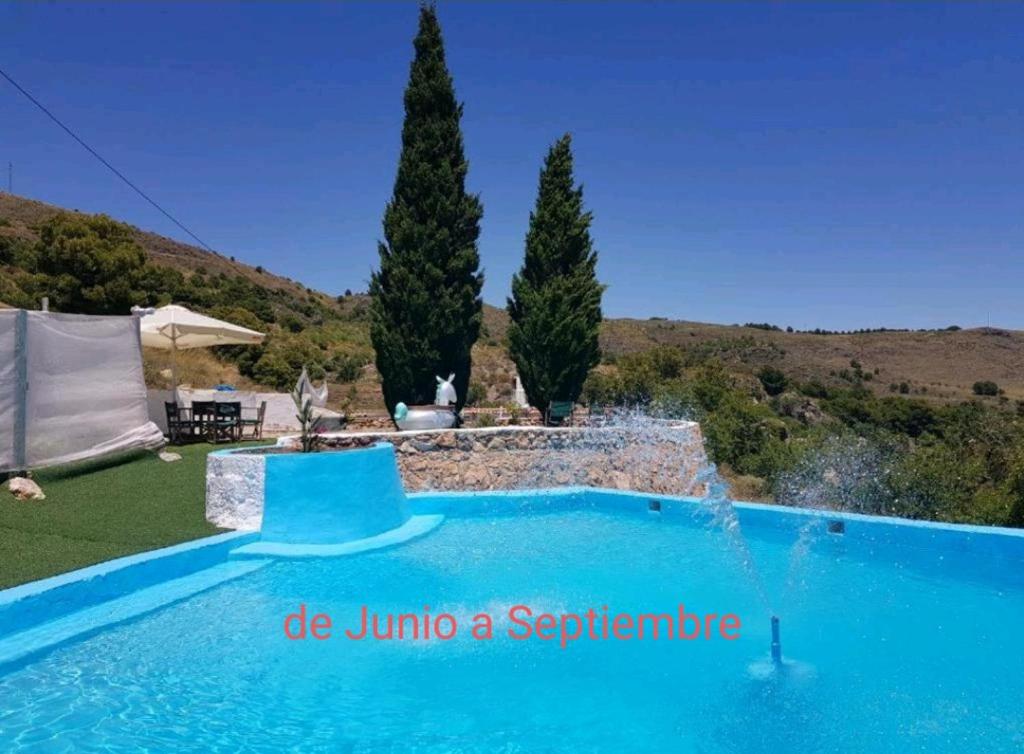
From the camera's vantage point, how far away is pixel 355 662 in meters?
4.76

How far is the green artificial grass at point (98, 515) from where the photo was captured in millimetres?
5665

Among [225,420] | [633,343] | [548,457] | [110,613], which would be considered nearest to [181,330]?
[225,420]

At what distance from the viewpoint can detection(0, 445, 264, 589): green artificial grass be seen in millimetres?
5665

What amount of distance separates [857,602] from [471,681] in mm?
3900

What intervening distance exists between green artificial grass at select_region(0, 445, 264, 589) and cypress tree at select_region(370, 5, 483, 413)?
217 inches

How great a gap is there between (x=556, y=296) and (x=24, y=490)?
1001cm

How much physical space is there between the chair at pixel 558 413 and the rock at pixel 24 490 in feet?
29.4

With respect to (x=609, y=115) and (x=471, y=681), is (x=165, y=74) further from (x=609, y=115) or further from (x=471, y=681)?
(x=471, y=681)

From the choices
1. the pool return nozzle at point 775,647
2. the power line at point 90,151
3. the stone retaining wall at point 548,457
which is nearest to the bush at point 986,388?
the stone retaining wall at point 548,457

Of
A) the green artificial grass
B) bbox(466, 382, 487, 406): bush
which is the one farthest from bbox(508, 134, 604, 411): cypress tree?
bbox(466, 382, 487, 406): bush

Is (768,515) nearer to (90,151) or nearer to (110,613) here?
(110,613)

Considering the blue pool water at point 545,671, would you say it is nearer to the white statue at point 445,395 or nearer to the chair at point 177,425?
the white statue at point 445,395

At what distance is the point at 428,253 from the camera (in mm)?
14102

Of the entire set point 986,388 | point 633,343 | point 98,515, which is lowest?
point 98,515
